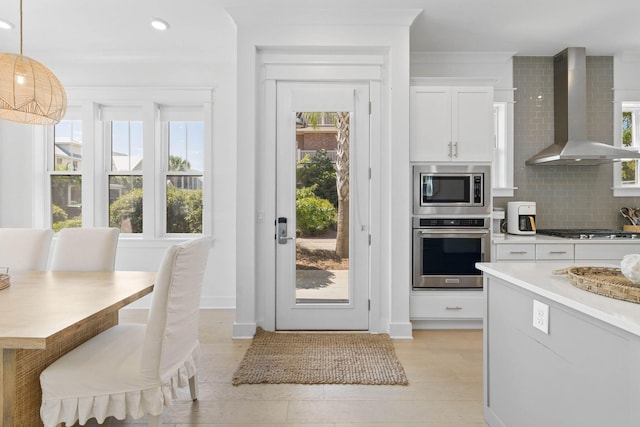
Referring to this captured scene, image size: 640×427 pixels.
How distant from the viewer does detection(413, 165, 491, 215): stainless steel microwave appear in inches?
131

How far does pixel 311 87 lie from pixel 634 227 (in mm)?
3593

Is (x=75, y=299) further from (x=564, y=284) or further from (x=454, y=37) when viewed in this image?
(x=454, y=37)

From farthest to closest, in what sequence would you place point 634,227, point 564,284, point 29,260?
point 634,227 < point 29,260 < point 564,284

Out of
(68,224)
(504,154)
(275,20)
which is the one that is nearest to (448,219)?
(504,154)

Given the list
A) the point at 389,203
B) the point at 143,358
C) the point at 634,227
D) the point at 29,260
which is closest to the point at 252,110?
the point at 389,203

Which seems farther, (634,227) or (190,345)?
(634,227)

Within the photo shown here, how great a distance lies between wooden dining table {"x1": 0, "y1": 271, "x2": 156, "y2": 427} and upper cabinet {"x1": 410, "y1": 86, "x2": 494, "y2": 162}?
2509 millimetres

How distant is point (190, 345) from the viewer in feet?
6.15

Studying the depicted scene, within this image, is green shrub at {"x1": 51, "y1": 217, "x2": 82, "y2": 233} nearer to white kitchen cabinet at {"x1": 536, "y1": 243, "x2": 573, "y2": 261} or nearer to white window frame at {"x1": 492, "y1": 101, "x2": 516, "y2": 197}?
white window frame at {"x1": 492, "y1": 101, "x2": 516, "y2": 197}

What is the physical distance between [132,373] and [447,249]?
267 cm

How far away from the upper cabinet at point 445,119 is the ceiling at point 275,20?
0.61 m

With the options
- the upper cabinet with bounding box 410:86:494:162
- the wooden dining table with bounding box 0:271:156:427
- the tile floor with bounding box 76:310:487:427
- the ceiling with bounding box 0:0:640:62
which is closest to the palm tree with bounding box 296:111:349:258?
the upper cabinet with bounding box 410:86:494:162

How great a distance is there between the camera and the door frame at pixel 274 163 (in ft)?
10.5

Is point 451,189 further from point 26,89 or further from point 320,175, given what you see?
point 26,89
